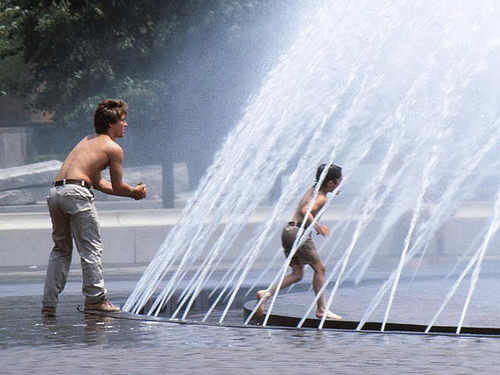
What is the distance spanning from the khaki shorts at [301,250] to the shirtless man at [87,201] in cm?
117

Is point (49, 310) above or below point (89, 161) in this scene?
below

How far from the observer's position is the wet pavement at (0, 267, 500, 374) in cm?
679

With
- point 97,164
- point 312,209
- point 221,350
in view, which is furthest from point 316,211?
point 221,350

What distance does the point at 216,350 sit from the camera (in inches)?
296

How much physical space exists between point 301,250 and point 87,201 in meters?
1.59

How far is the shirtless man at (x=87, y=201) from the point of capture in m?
9.53

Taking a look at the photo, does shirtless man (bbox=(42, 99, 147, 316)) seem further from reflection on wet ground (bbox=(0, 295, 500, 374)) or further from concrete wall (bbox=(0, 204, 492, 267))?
concrete wall (bbox=(0, 204, 492, 267))

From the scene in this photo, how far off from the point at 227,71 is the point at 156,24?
6.74ft

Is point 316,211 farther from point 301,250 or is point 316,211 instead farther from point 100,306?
point 100,306

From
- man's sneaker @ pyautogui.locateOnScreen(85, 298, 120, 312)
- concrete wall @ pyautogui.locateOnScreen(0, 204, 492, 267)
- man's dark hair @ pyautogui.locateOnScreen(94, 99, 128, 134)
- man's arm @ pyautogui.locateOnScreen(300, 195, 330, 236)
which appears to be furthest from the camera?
concrete wall @ pyautogui.locateOnScreen(0, 204, 492, 267)

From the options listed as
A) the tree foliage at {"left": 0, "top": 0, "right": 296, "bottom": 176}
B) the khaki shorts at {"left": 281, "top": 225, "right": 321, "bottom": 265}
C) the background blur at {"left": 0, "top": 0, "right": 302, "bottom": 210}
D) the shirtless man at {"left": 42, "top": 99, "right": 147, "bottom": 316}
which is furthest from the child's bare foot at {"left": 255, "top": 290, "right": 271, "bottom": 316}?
the tree foliage at {"left": 0, "top": 0, "right": 296, "bottom": 176}

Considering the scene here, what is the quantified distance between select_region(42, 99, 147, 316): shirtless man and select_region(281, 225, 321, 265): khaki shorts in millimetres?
1173

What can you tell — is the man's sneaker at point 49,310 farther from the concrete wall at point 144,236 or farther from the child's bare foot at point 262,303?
the concrete wall at point 144,236

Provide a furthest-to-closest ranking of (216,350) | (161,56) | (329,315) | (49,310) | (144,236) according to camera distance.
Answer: (161,56) → (144,236) → (49,310) → (329,315) → (216,350)
